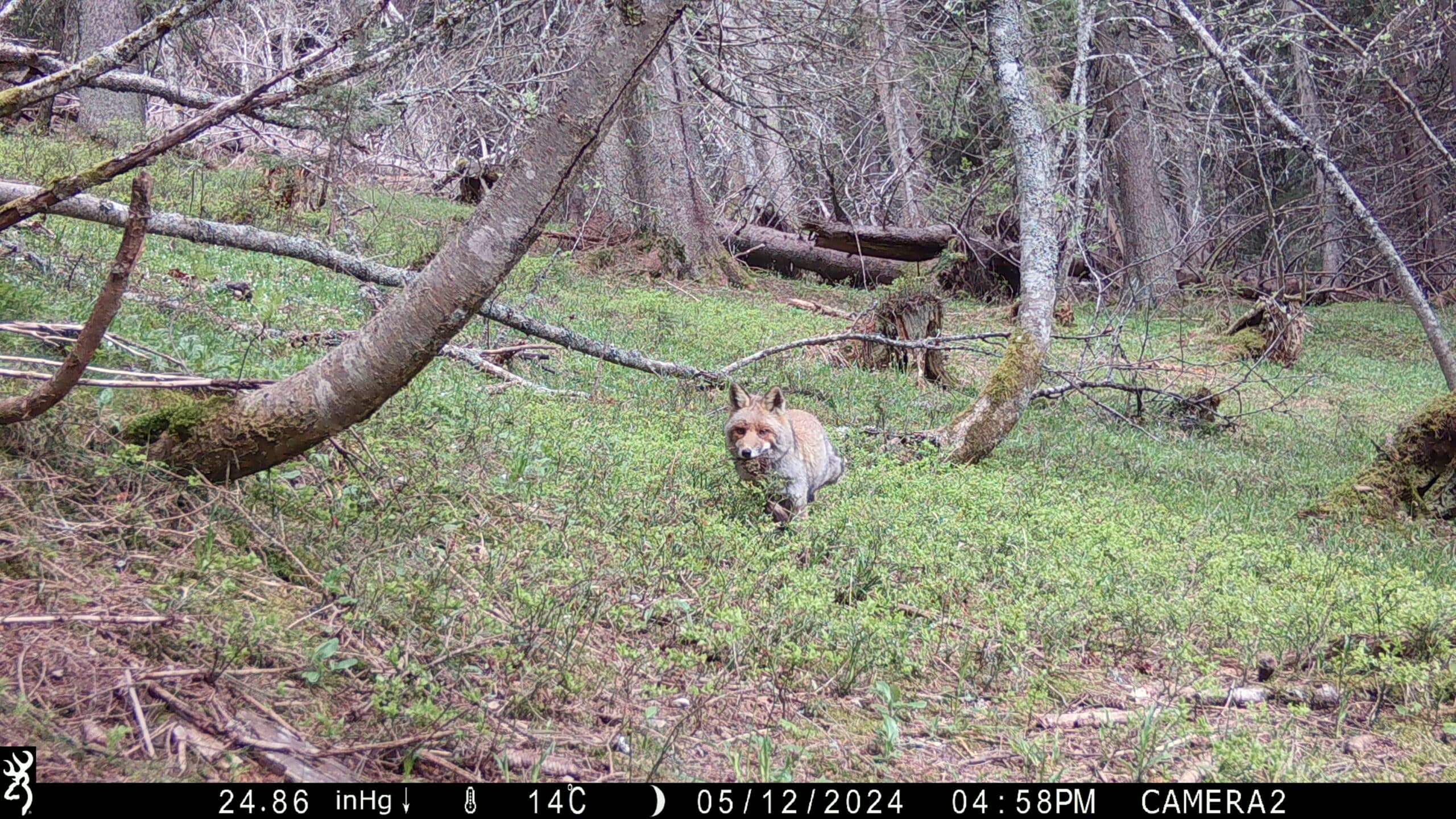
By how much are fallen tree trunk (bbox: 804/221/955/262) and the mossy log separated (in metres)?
13.2

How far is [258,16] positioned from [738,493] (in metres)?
12.3

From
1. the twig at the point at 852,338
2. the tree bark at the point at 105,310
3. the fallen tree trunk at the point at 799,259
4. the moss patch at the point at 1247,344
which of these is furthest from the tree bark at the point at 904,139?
the tree bark at the point at 105,310

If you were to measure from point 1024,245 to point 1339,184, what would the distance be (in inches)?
118

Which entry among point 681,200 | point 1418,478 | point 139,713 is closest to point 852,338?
point 1418,478

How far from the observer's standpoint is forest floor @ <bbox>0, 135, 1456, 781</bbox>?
12.8ft

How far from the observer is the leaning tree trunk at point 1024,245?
1023cm

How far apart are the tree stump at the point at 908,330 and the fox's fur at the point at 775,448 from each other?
21.1 ft

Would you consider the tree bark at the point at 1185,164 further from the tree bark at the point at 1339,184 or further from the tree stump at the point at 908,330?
the tree bark at the point at 1339,184

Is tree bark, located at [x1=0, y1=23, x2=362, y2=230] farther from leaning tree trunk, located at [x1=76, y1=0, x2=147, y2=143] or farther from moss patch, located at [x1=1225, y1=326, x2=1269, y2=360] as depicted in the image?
moss patch, located at [x1=1225, y1=326, x2=1269, y2=360]

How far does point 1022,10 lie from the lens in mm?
13969

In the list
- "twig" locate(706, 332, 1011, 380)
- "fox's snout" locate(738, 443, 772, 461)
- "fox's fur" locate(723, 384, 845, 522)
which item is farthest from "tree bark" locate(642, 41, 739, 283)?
"fox's snout" locate(738, 443, 772, 461)

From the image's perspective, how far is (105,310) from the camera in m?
3.94

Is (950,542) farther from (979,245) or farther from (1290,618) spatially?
(979,245)
